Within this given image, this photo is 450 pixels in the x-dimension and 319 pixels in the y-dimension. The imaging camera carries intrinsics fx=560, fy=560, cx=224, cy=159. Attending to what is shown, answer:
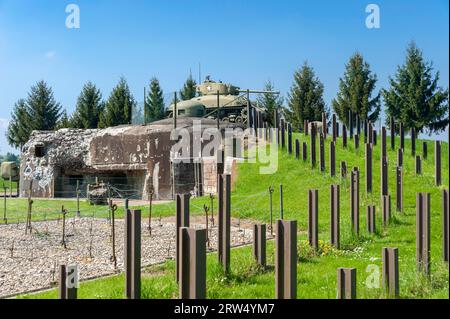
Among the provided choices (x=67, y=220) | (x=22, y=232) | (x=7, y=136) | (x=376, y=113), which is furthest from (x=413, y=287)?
(x=7, y=136)

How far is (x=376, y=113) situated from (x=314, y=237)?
89.9 ft

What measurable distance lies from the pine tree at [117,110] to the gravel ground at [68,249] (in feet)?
91.0

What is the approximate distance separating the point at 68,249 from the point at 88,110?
3430 cm

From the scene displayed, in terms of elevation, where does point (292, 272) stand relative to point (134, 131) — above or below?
below

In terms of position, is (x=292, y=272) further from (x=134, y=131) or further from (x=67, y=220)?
(x=134, y=131)

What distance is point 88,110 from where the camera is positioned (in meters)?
42.7

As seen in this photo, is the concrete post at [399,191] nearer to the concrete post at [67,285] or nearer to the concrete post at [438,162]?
the concrete post at [438,162]

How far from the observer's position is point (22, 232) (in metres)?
11.9

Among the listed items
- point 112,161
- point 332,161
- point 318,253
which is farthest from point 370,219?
point 112,161

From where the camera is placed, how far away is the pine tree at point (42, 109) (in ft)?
141

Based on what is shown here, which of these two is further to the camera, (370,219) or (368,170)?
(368,170)

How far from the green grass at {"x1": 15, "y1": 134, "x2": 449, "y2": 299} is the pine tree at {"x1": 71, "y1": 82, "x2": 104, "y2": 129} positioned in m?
27.7

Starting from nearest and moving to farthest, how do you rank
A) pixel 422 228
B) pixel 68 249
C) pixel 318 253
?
1. pixel 422 228
2. pixel 318 253
3. pixel 68 249

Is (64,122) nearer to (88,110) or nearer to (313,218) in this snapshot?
(88,110)
